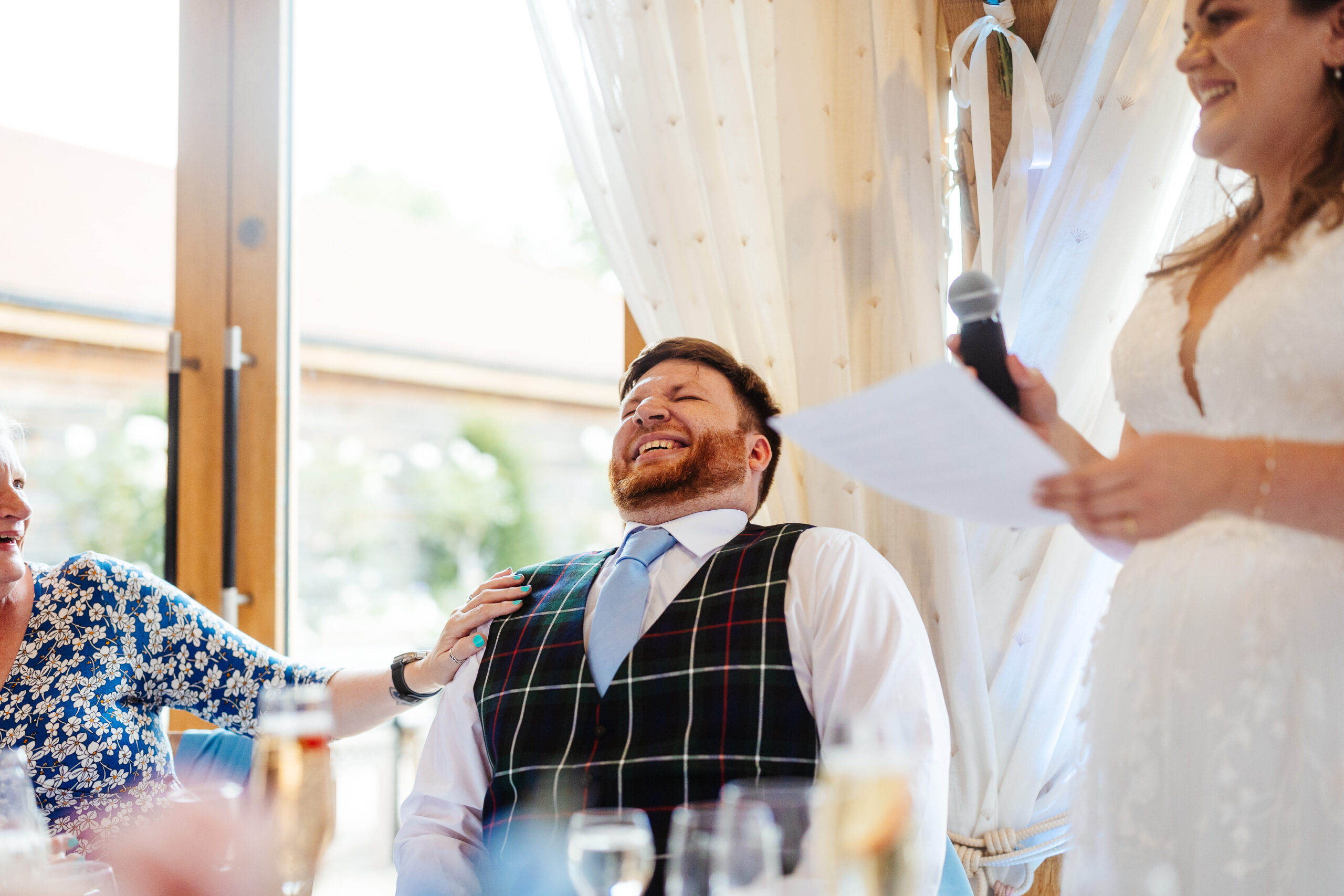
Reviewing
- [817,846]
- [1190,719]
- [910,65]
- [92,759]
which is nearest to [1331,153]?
[1190,719]

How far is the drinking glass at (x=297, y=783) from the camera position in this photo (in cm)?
75

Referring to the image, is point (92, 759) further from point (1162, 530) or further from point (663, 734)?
point (1162, 530)

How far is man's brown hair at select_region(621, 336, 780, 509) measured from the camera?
1.92 m

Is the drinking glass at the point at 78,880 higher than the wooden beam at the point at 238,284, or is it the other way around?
the wooden beam at the point at 238,284

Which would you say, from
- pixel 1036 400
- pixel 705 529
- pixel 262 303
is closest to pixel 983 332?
pixel 1036 400

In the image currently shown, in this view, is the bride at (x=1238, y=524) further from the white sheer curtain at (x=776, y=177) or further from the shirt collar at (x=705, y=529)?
the white sheer curtain at (x=776, y=177)

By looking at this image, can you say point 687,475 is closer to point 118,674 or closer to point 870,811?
point 118,674

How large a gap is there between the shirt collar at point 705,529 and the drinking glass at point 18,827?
0.99 metres

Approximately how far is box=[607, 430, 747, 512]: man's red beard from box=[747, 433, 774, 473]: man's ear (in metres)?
0.03

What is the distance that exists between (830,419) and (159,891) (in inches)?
24.1

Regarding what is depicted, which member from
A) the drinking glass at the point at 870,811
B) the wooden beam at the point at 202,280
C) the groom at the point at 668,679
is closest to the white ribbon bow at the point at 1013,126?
the groom at the point at 668,679

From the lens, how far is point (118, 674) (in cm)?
183

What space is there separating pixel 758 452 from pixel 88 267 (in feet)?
6.12

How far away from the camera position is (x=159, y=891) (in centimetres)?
79
